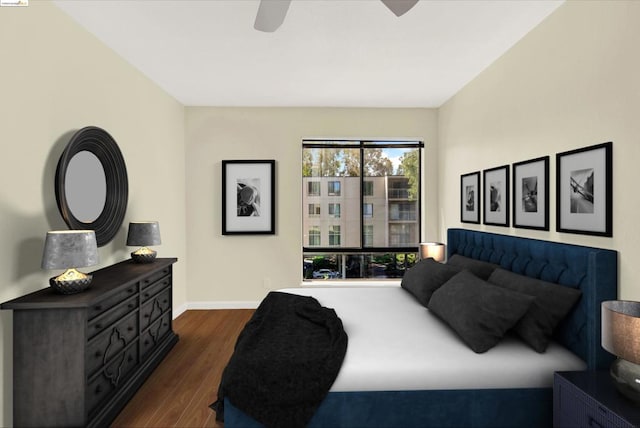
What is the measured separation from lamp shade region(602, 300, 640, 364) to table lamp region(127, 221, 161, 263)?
10.5 feet

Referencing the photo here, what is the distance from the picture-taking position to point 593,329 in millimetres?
1931

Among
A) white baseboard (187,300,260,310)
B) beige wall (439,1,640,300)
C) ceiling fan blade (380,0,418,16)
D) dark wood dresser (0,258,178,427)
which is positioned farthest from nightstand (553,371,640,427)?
white baseboard (187,300,260,310)

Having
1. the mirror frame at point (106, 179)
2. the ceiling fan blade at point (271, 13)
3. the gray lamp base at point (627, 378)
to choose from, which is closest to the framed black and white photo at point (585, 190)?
the gray lamp base at point (627, 378)

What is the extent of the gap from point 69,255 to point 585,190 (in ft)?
10.00

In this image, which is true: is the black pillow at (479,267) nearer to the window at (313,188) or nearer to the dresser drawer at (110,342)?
the window at (313,188)

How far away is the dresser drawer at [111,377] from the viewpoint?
7.22ft

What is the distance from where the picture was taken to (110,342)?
7.94ft

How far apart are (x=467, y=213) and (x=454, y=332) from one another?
1.85 meters

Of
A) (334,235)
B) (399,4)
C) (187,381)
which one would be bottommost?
(187,381)

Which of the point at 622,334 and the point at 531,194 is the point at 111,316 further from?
the point at 531,194

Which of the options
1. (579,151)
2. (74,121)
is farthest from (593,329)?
(74,121)

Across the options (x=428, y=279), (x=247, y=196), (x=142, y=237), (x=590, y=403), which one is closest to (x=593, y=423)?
(x=590, y=403)

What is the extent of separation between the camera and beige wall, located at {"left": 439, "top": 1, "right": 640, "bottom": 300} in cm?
189

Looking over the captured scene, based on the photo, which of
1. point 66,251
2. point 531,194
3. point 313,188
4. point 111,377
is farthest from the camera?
point 313,188
